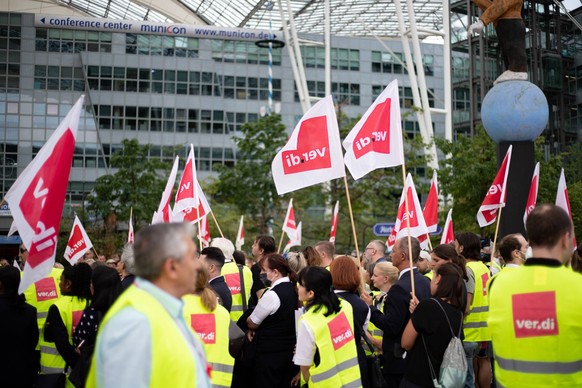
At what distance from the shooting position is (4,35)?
62844 millimetres

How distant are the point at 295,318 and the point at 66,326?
2163 mm

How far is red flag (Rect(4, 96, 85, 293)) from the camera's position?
584cm

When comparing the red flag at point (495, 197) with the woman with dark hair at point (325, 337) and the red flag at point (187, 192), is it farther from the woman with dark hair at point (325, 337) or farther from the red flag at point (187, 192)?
the woman with dark hair at point (325, 337)

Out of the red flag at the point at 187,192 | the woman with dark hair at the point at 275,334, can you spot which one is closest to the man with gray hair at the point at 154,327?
the woman with dark hair at the point at 275,334

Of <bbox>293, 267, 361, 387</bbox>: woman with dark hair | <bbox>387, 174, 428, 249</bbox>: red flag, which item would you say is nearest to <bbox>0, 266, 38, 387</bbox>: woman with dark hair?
<bbox>293, 267, 361, 387</bbox>: woman with dark hair

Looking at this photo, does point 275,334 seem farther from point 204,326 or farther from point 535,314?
point 535,314

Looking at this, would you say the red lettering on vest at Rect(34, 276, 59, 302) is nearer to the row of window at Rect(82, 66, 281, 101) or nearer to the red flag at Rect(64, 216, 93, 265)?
the red flag at Rect(64, 216, 93, 265)

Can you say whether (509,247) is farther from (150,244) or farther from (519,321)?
(150,244)

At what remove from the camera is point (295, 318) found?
826cm

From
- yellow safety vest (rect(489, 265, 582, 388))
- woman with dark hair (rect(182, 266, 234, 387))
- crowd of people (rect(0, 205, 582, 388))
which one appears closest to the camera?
crowd of people (rect(0, 205, 582, 388))

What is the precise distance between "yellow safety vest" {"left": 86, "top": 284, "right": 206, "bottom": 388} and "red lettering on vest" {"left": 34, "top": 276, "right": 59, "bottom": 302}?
17.9 feet

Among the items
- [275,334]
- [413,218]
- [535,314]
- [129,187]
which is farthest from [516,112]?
[129,187]

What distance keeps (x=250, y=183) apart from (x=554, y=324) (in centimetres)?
3665

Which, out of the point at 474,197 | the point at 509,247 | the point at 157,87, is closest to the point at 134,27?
the point at 157,87
